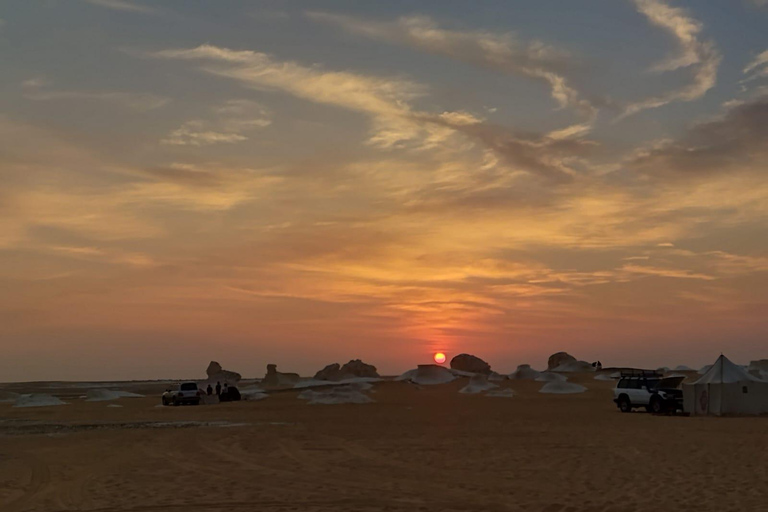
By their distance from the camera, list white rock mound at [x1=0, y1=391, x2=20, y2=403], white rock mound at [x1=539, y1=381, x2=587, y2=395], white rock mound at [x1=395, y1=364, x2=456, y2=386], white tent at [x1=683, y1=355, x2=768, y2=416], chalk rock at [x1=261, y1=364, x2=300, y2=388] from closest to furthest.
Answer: white tent at [x1=683, y1=355, x2=768, y2=416], white rock mound at [x1=539, y1=381, x2=587, y2=395], white rock mound at [x1=0, y1=391, x2=20, y2=403], white rock mound at [x1=395, y1=364, x2=456, y2=386], chalk rock at [x1=261, y1=364, x2=300, y2=388]

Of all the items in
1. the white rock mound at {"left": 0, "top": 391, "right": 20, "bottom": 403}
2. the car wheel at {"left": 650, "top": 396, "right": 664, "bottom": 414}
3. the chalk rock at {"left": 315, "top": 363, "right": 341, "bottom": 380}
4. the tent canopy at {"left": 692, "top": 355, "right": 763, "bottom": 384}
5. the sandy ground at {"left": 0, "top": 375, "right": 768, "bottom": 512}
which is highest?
the chalk rock at {"left": 315, "top": 363, "right": 341, "bottom": 380}

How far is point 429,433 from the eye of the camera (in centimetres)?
3023

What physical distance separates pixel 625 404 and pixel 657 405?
7.11 ft

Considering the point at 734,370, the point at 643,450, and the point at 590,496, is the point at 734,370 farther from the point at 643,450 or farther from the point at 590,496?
the point at 590,496

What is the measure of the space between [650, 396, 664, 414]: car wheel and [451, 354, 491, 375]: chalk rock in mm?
95564

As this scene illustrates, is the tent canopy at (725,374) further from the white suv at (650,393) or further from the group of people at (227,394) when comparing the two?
the group of people at (227,394)

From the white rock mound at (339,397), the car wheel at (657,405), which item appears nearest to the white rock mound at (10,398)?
the white rock mound at (339,397)

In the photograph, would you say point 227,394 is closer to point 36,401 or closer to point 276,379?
point 36,401

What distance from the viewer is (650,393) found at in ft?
138

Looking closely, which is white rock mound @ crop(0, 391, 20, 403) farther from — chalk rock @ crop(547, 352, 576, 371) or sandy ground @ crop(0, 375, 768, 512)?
chalk rock @ crop(547, 352, 576, 371)

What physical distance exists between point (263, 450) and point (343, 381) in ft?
300

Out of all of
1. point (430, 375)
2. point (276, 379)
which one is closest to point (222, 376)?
point (276, 379)

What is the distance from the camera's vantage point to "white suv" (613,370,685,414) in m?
41.2

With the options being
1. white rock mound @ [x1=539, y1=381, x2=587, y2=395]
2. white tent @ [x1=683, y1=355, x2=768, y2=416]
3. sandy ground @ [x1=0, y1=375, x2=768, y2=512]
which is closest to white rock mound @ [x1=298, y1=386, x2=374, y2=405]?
white rock mound @ [x1=539, y1=381, x2=587, y2=395]
